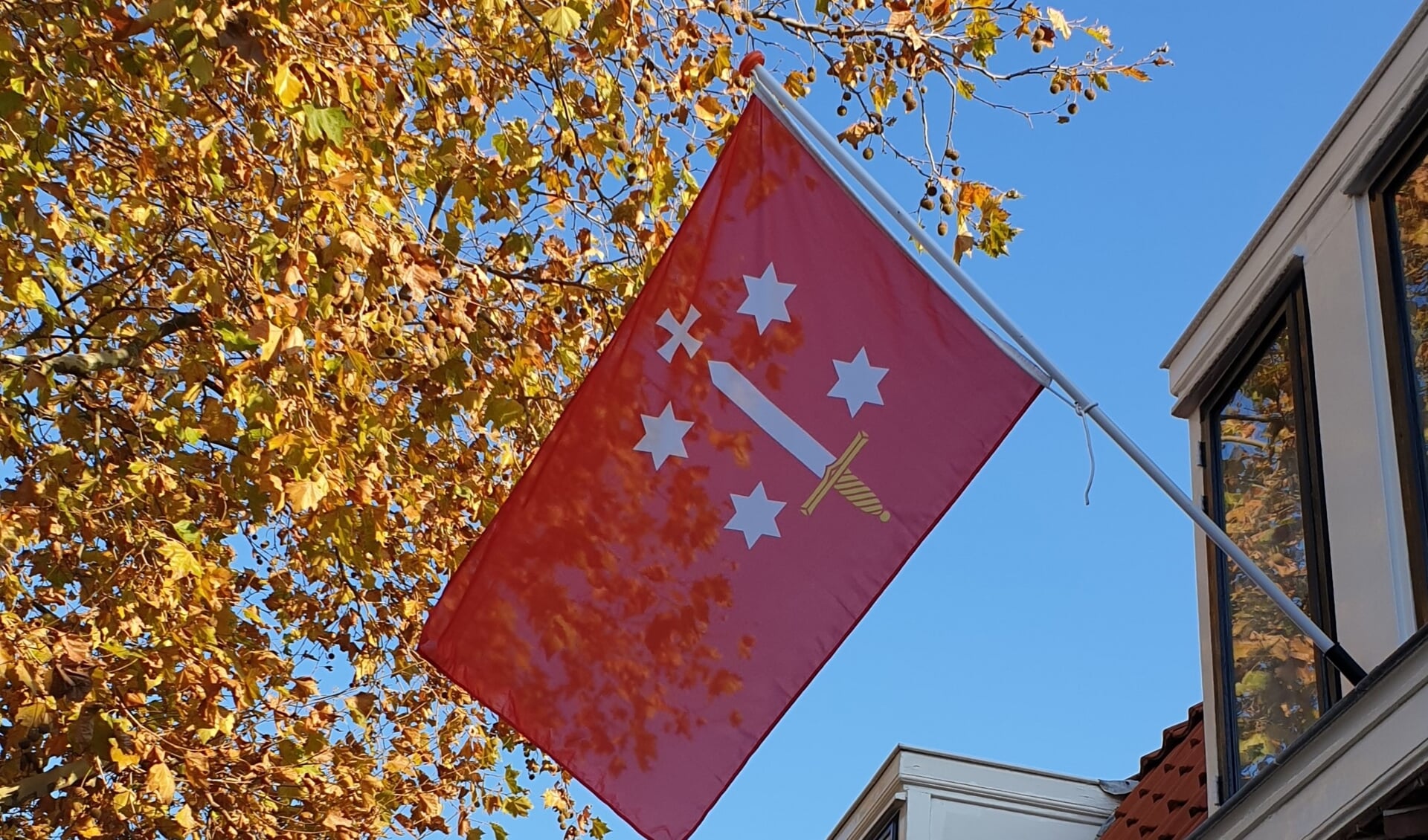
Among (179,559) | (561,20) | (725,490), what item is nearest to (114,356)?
(179,559)

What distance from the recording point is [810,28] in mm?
9664

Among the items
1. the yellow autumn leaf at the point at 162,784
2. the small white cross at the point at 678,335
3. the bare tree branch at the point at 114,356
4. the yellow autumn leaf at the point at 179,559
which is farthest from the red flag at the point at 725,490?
the bare tree branch at the point at 114,356

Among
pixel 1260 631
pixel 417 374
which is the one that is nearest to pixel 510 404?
pixel 417 374

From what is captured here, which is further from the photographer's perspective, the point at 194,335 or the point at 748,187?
the point at 194,335

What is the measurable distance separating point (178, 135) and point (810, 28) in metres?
4.08

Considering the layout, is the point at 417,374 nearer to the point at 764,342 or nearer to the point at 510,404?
the point at 510,404

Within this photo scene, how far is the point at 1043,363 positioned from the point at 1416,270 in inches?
72.1

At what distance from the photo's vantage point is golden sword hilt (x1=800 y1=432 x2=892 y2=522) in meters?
5.38

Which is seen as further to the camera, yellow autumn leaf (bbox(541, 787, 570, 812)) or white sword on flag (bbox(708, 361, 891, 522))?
yellow autumn leaf (bbox(541, 787, 570, 812))

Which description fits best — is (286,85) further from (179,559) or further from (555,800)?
(555,800)

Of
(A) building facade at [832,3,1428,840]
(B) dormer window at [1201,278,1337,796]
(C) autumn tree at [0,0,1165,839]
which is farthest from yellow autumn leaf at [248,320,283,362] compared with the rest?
(B) dormer window at [1201,278,1337,796]

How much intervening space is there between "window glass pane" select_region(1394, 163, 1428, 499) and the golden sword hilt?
2.16 m

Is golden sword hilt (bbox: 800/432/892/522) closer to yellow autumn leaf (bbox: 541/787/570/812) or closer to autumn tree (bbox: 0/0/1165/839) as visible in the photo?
autumn tree (bbox: 0/0/1165/839)

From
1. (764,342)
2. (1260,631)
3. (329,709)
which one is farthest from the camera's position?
(329,709)
